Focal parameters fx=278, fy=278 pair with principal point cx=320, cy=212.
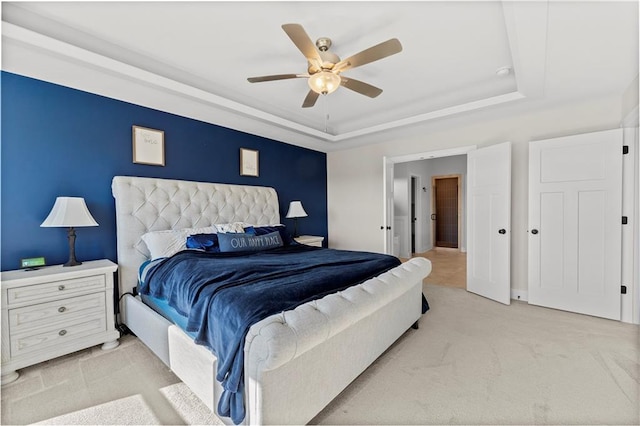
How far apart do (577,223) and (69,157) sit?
5449 millimetres

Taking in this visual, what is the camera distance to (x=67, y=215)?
2.36 metres

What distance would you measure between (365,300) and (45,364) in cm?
262

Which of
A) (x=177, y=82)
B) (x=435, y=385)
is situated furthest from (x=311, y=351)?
(x=177, y=82)

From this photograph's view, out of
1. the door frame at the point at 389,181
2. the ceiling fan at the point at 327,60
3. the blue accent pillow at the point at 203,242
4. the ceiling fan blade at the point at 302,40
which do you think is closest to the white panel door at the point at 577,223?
the door frame at the point at 389,181

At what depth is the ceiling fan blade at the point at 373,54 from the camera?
177 centimetres

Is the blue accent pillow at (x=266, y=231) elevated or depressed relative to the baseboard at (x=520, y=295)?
elevated

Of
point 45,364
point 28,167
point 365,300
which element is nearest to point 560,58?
point 365,300

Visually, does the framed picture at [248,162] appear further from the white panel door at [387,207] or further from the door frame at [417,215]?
the door frame at [417,215]

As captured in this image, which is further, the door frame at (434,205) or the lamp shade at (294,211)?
the door frame at (434,205)

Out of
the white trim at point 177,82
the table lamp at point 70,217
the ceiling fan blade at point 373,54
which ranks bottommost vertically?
the table lamp at point 70,217

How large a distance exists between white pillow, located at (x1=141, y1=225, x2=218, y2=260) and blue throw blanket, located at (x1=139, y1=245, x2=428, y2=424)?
214 mm

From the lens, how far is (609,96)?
10.1 feet

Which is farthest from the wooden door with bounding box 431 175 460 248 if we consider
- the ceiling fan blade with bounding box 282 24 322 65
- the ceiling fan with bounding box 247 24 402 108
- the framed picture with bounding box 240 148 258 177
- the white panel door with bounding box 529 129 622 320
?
the ceiling fan blade with bounding box 282 24 322 65

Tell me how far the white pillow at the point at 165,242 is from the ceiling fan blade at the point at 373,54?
2.26 m
